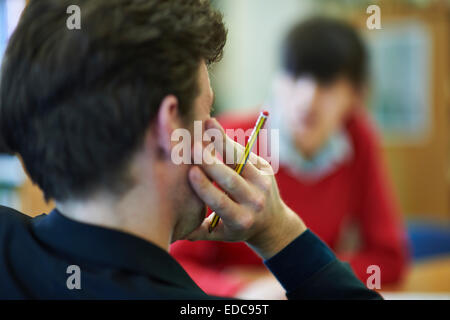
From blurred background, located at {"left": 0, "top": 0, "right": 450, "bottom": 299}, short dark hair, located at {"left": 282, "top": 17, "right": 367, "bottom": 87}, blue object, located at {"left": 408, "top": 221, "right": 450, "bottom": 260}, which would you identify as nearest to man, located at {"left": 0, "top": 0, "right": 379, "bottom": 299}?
short dark hair, located at {"left": 282, "top": 17, "right": 367, "bottom": 87}

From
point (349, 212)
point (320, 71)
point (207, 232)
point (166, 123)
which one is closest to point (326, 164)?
point (349, 212)

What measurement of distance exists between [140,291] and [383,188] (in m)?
1.26

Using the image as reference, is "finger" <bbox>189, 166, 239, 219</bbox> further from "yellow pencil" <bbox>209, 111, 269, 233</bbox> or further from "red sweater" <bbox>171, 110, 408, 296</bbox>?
"red sweater" <bbox>171, 110, 408, 296</bbox>

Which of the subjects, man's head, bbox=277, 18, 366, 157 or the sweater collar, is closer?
the sweater collar

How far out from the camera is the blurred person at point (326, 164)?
1.38m

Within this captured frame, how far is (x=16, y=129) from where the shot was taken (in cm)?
54

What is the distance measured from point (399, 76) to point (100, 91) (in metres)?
3.24

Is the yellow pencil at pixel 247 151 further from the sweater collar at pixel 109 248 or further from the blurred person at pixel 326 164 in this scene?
the blurred person at pixel 326 164

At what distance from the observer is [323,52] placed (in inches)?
54.3

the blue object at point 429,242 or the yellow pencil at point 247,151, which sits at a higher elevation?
the yellow pencil at point 247,151

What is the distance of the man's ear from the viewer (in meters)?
0.51

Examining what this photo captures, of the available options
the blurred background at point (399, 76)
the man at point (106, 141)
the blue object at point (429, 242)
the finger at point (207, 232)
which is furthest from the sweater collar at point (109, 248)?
the blurred background at point (399, 76)
